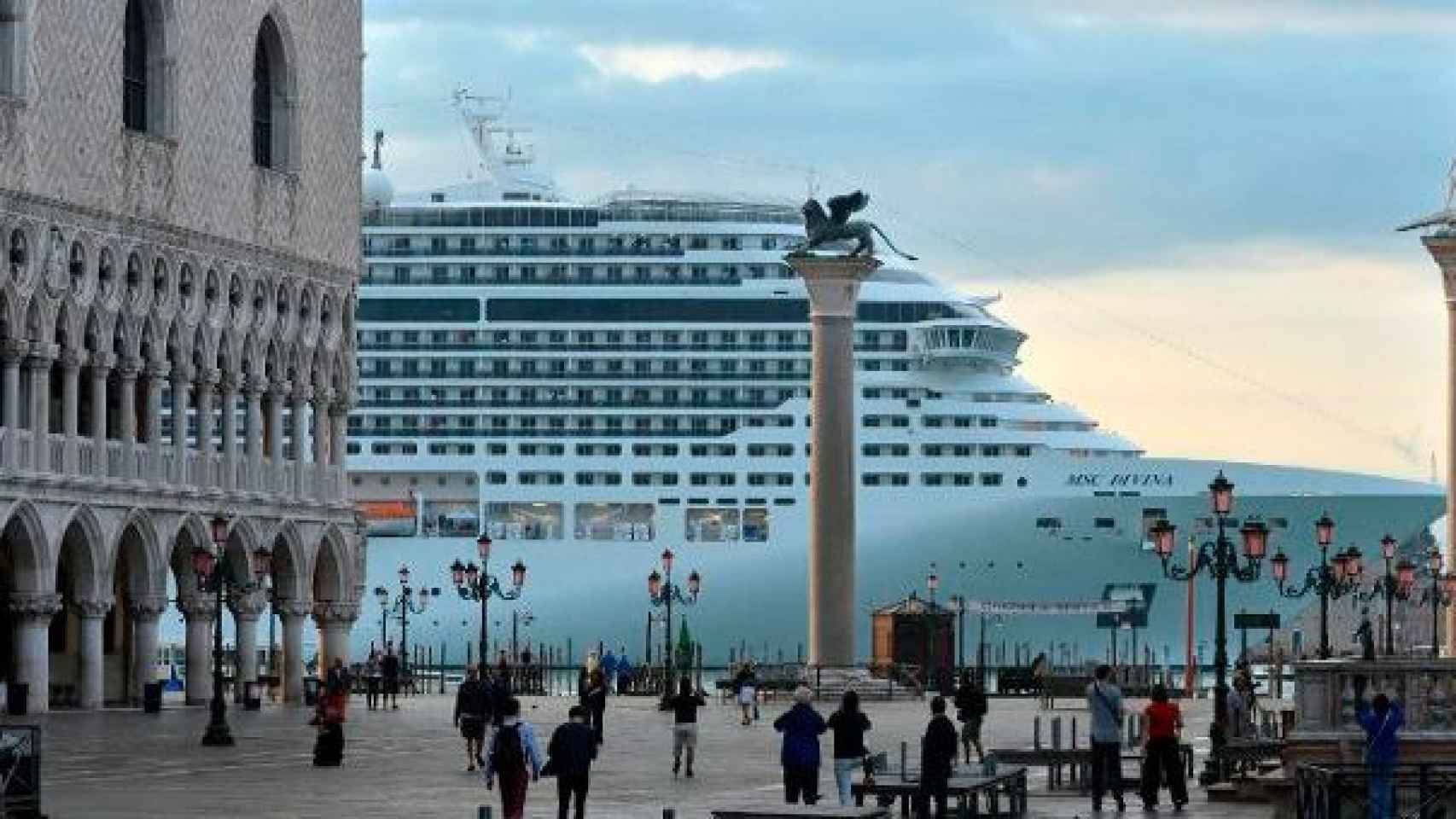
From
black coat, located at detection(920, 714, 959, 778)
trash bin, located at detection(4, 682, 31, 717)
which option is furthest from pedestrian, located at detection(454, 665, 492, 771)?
trash bin, located at detection(4, 682, 31, 717)

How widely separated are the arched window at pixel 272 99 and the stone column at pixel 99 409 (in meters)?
8.77

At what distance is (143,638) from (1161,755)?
116 feet

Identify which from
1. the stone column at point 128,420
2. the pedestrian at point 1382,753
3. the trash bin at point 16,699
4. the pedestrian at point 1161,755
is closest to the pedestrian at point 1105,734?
the pedestrian at point 1161,755

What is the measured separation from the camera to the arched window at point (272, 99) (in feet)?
248

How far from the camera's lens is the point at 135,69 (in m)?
69.8

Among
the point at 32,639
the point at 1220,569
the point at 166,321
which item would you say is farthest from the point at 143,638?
the point at 1220,569

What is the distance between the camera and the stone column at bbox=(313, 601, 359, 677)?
256ft

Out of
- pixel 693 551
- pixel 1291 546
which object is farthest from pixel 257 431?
pixel 1291 546

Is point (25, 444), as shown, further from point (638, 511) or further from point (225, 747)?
point (638, 511)

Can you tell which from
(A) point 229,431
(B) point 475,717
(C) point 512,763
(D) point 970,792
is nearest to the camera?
(C) point 512,763

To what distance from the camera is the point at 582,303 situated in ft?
413

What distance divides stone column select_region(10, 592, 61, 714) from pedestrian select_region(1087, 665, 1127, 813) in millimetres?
30579

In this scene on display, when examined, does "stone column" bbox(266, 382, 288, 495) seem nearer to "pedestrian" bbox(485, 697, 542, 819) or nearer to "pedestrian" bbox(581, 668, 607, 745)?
"pedestrian" bbox(581, 668, 607, 745)

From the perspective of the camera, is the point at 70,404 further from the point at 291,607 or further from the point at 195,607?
the point at 291,607
